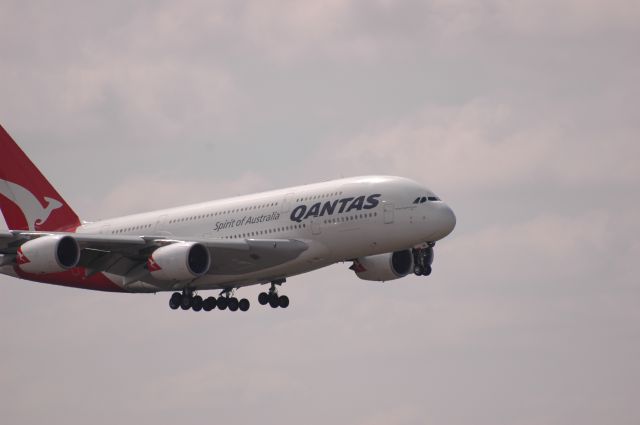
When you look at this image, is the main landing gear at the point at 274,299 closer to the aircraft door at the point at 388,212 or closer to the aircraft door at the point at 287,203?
the aircraft door at the point at 287,203

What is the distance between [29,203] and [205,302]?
1303cm

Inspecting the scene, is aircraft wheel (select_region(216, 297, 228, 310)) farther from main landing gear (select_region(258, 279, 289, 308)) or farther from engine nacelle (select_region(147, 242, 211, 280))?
engine nacelle (select_region(147, 242, 211, 280))

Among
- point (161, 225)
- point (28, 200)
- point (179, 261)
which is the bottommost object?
point (179, 261)

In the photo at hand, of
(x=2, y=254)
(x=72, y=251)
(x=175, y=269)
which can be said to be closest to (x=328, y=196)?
(x=175, y=269)

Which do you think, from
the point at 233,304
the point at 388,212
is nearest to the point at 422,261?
the point at 388,212

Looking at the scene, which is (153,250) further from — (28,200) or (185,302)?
(28,200)

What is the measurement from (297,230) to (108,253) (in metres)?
10.1

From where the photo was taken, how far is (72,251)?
2640 inches

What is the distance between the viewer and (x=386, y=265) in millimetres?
74750

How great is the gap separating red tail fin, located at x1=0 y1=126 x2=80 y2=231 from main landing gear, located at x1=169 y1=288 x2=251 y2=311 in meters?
10.2

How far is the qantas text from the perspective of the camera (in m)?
66.2

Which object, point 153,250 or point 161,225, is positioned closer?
point 153,250

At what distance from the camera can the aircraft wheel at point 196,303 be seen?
7325 centimetres

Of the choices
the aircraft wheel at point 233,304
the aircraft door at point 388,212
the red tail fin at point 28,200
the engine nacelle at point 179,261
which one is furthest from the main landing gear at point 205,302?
the aircraft door at point 388,212
